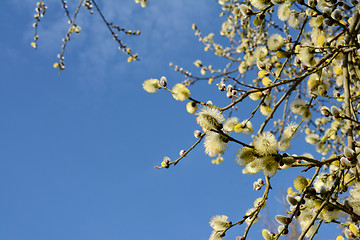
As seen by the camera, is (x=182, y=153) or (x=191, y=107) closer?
(x=191, y=107)

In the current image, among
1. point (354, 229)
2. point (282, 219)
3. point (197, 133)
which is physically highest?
point (197, 133)

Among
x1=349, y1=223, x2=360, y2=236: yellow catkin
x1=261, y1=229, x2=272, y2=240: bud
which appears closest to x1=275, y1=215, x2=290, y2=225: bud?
x1=261, y1=229, x2=272, y2=240: bud

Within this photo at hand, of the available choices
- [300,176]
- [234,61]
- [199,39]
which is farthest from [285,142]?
[199,39]

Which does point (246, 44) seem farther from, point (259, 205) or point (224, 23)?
point (259, 205)

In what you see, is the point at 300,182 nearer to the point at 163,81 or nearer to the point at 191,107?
the point at 191,107

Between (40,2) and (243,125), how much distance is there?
271cm

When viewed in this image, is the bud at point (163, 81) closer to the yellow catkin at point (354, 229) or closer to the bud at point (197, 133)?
the bud at point (197, 133)

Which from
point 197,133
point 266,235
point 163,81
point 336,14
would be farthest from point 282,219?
point 336,14

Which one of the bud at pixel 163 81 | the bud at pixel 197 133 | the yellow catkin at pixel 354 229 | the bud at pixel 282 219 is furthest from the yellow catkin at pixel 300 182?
the bud at pixel 163 81

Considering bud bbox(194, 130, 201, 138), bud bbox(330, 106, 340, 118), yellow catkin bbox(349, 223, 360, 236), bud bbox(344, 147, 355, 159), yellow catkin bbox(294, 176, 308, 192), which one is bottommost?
yellow catkin bbox(349, 223, 360, 236)

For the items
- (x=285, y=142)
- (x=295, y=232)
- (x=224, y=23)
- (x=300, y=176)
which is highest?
(x=224, y=23)

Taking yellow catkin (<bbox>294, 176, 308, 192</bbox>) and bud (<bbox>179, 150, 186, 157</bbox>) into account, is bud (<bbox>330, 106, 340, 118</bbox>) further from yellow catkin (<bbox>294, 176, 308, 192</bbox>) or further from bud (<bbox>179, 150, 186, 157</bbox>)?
bud (<bbox>179, 150, 186, 157</bbox>)

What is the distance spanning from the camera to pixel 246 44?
3.10 meters

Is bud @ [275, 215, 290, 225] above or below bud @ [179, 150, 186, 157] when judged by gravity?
below
